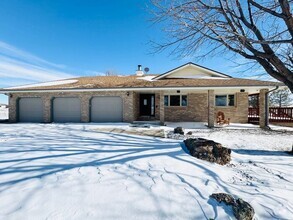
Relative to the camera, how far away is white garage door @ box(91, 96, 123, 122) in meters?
13.8

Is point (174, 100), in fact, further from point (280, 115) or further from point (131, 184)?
point (131, 184)

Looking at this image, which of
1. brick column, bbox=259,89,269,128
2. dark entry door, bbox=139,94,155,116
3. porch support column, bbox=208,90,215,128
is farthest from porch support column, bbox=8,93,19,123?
brick column, bbox=259,89,269,128

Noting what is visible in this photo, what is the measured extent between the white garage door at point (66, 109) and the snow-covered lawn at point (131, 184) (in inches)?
345

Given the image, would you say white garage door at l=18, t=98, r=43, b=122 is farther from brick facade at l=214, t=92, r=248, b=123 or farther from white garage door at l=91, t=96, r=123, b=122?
brick facade at l=214, t=92, r=248, b=123

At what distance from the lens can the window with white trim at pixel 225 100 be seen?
15.2 meters

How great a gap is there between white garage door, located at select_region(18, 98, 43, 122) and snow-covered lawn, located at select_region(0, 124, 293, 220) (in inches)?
396

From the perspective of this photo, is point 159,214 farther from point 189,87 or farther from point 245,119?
point 245,119

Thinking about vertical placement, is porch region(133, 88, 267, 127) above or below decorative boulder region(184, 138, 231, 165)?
above

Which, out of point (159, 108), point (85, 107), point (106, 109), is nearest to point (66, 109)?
point (85, 107)

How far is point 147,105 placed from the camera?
53.1ft

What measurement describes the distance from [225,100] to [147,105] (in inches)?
260

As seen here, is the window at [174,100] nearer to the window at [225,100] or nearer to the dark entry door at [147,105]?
the dark entry door at [147,105]

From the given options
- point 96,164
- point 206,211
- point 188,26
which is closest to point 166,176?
point 206,211

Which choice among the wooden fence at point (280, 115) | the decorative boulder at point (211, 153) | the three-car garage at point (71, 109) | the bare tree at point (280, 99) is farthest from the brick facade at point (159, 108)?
the bare tree at point (280, 99)
